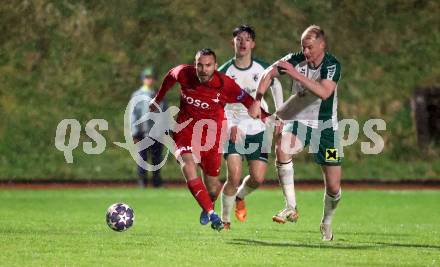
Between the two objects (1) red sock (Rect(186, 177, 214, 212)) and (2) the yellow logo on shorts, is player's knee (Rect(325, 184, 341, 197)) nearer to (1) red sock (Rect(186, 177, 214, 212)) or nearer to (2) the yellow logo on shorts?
(2) the yellow logo on shorts

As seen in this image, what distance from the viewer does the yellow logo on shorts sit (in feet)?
38.8

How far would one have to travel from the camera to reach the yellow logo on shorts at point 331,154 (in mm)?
11812

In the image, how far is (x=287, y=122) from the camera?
12.4 m

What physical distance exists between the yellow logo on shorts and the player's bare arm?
645mm

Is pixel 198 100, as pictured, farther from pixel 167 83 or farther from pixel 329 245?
pixel 329 245

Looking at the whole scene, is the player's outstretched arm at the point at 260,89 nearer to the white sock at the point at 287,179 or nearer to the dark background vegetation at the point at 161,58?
the white sock at the point at 287,179

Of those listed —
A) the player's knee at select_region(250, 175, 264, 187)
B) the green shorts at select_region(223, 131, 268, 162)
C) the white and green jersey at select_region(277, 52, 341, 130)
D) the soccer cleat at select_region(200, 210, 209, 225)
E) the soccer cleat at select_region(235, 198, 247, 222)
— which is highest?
the white and green jersey at select_region(277, 52, 341, 130)

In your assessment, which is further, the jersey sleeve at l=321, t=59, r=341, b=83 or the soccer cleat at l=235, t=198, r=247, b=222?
the soccer cleat at l=235, t=198, r=247, b=222

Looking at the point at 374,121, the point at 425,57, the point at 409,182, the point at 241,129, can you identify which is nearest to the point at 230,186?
the point at 241,129

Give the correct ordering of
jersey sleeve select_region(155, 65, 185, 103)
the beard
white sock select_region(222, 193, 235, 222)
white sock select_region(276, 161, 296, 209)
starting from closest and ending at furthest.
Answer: the beard
jersey sleeve select_region(155, 65, 185, 103)
white sock select_region(276, 161, 296, 209)
white sock select_region(222, 193, 235, 222)

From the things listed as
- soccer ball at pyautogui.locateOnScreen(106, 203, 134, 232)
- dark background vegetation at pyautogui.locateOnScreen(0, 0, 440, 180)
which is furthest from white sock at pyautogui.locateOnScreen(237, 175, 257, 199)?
dark background vegetation at pyautogui.locateOnScreen(0, 0, 440, 180)

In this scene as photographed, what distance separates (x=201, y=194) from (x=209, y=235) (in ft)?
2.05

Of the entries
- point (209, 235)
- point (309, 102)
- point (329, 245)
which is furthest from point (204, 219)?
point (309, 102)

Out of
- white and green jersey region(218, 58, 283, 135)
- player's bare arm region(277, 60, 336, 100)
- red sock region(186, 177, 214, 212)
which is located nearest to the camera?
player's bare arm region(277, 60, 336, 100)
